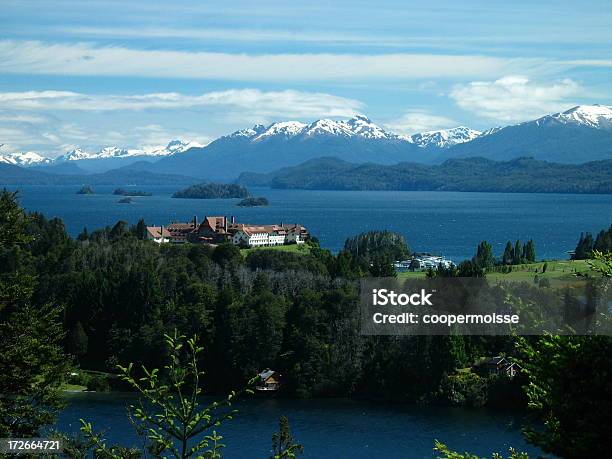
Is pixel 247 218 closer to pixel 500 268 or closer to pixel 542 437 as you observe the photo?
pixel 500 268

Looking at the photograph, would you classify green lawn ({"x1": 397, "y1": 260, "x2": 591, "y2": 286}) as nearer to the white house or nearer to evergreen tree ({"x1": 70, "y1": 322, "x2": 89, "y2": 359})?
the white house

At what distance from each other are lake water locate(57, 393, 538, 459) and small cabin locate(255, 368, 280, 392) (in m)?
0.94

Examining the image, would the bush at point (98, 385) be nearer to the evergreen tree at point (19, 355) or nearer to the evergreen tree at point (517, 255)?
the evergreen tree at point (19, 355)

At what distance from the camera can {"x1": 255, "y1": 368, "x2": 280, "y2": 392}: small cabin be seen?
1166 inches

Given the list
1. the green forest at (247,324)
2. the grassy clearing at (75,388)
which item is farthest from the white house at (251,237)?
the grassy clearing at (75,388)

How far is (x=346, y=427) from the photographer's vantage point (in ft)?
81.6

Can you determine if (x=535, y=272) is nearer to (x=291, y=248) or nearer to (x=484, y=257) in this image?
(x=484, y=257)

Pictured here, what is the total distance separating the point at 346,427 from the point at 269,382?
18.0 ft

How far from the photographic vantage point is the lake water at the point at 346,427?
2241 centimetres

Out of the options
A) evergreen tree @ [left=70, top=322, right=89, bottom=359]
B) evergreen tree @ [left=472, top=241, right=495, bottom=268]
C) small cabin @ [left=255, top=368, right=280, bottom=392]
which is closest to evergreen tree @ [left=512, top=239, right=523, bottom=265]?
evergreen tree @ [left=472, top=241, right=495, bottom=268]

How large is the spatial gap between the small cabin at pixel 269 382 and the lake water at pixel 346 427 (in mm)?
939

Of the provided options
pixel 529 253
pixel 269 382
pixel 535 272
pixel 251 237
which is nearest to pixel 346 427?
pixel 269 382

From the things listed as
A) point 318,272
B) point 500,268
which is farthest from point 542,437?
point 500,268

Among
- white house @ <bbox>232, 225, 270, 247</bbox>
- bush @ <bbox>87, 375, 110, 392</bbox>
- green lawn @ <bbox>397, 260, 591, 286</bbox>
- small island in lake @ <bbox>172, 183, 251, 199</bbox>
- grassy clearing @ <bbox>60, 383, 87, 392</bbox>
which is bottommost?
grassy clearing @ <bbox>60, 383, 87, 392</bbox>
